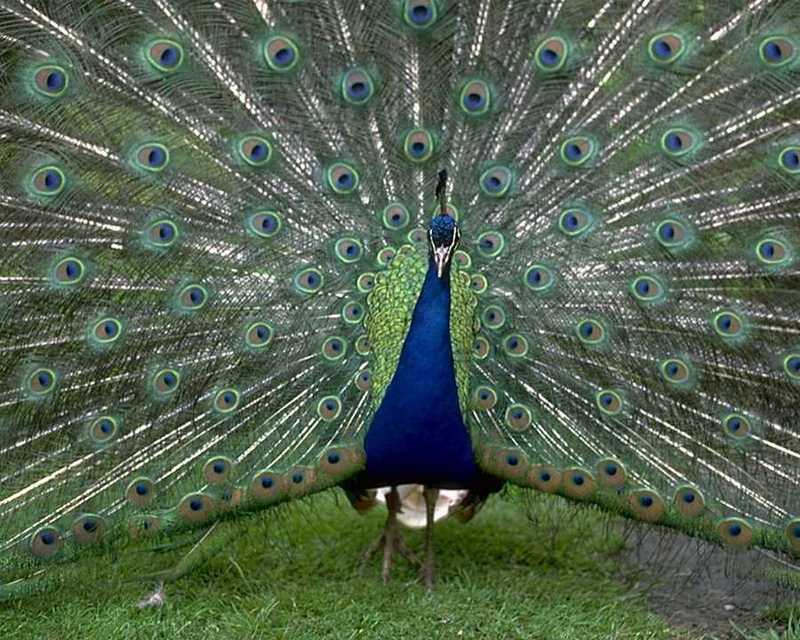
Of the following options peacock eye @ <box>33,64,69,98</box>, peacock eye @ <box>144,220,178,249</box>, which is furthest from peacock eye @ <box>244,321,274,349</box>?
peacock eye @ <box>33,64,69,98</box>

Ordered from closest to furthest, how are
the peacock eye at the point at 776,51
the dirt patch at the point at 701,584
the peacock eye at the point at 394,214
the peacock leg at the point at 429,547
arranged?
1. the peacock eye at the point at 776,51
2. the peacock eye at the point at 394,214
3. the dirt patch at the point at 701,584
4. the peacock leg at the point at 429,547

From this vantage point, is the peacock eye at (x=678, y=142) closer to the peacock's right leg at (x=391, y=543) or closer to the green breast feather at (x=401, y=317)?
the green breast feather at (x=401, y=317)

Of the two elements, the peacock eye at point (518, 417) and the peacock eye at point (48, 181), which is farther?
the peacock eye at point (518, 417)

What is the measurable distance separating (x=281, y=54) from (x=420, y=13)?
428mm

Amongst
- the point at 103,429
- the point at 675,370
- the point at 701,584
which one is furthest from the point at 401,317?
the point at 701,584

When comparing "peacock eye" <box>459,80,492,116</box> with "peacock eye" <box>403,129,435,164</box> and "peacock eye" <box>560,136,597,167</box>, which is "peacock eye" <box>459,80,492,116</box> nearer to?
"peacock eye" <box>403,129,435,164</box>

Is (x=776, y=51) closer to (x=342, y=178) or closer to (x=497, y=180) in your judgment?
(x=497, y=180)

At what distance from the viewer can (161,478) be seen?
3.76 m

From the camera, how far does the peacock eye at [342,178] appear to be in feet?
12.3

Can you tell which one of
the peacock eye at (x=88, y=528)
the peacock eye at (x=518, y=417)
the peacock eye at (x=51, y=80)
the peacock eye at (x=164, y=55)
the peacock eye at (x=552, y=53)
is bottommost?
the peacock eye at (x=88, y=528)

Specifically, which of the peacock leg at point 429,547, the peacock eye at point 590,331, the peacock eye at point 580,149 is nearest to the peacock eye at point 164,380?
the peacock leg at point 429,547

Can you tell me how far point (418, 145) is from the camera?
12.3ft

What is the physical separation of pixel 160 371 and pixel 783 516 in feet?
6.23

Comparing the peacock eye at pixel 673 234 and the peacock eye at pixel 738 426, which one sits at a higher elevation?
the peacock eye at pixel 673 234
